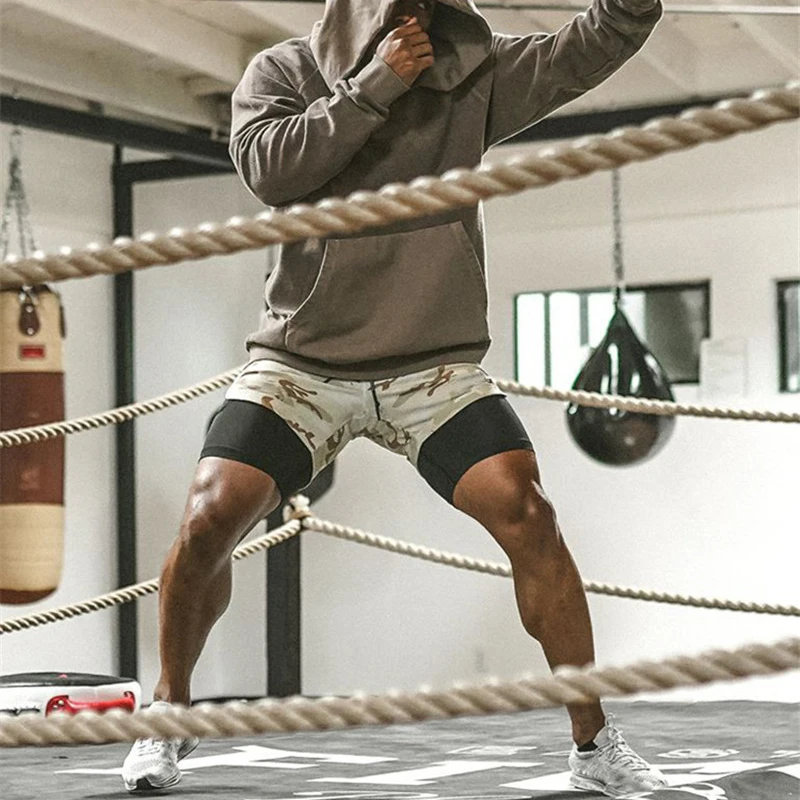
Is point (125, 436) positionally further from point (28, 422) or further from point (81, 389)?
point (28, 422)

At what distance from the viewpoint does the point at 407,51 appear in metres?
1.83

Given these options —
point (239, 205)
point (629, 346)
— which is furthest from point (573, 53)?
point (239, 205)

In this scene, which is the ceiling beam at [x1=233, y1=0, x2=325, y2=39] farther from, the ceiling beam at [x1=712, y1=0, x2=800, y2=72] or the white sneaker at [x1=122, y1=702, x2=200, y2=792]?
the white sneaker at [x1=122, y1=702, x2=200, y2=792]

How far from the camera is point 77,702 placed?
296cm

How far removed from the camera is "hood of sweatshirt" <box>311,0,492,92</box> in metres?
1.96

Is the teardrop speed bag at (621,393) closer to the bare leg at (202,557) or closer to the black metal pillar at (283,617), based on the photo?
the black metal pillar at (283,617)

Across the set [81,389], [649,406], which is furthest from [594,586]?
[81,389]

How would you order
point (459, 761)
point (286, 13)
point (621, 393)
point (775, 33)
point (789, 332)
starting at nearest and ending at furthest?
point (459, 761) < point (286, 13) < point (775, 33) < point (621, 393) < point (789, 332)

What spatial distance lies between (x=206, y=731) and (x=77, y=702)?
6.64 ft

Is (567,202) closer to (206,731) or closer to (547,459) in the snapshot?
(547,459)

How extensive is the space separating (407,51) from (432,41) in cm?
18

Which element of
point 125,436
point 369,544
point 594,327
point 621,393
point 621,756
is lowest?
point 621,756

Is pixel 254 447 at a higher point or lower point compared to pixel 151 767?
higher

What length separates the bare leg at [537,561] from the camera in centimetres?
182
